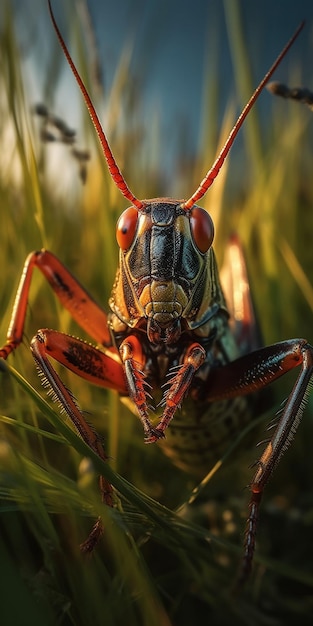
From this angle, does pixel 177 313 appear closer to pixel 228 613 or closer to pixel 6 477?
pixel 6 477

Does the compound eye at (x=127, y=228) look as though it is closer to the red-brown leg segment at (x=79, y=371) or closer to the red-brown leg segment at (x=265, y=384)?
the red-brown leg segment at (x=79, y=371)

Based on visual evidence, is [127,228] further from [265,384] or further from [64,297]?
[265,384]

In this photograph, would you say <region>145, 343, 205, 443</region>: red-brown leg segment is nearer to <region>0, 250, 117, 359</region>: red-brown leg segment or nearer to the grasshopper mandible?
the grasshopper mandible

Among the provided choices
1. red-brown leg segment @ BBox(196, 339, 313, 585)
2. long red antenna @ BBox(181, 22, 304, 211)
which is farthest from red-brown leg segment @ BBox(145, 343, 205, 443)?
long red antenna @ BBox(181, 22, 304, 211)

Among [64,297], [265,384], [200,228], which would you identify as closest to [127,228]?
[200,228]

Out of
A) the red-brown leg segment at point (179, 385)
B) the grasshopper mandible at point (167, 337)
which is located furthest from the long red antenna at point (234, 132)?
the red-brown leg segment at point (179, 385)

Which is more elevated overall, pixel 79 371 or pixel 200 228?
pixel 200 228
